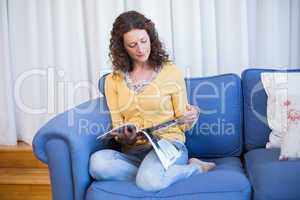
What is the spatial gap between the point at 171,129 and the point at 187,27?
82 centimetres

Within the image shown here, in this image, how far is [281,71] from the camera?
2119 millimetres

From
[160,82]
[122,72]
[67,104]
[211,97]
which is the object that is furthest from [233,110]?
[67,104]

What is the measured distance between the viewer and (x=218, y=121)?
214 cm

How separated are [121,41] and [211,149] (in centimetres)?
74

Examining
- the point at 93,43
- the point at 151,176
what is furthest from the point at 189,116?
the point at 93,43

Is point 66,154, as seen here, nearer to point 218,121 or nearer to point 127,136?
point 127,136

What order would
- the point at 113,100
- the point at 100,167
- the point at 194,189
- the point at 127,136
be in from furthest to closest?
1. the point at 113,100
2. the point at 127,136
3. the point at 100,167
4. the point at 194,189

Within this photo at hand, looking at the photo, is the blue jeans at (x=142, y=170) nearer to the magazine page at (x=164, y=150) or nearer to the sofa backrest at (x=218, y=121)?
the magazine page at (x=164, y=150)

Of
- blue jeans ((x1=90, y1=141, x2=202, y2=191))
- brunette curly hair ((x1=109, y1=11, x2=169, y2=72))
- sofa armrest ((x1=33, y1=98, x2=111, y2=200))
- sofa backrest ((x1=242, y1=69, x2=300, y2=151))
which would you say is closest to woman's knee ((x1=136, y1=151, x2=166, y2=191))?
blue jeans ((x1=90, y1=141, x2=202, y2=191))

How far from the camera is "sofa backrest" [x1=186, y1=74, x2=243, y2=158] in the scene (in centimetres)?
214

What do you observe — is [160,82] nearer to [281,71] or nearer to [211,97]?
[211,97]

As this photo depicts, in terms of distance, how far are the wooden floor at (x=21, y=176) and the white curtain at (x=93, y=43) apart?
12 centimetres

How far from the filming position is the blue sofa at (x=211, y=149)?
1639 millimetres

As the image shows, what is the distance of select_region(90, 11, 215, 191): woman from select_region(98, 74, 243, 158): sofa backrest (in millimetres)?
173
